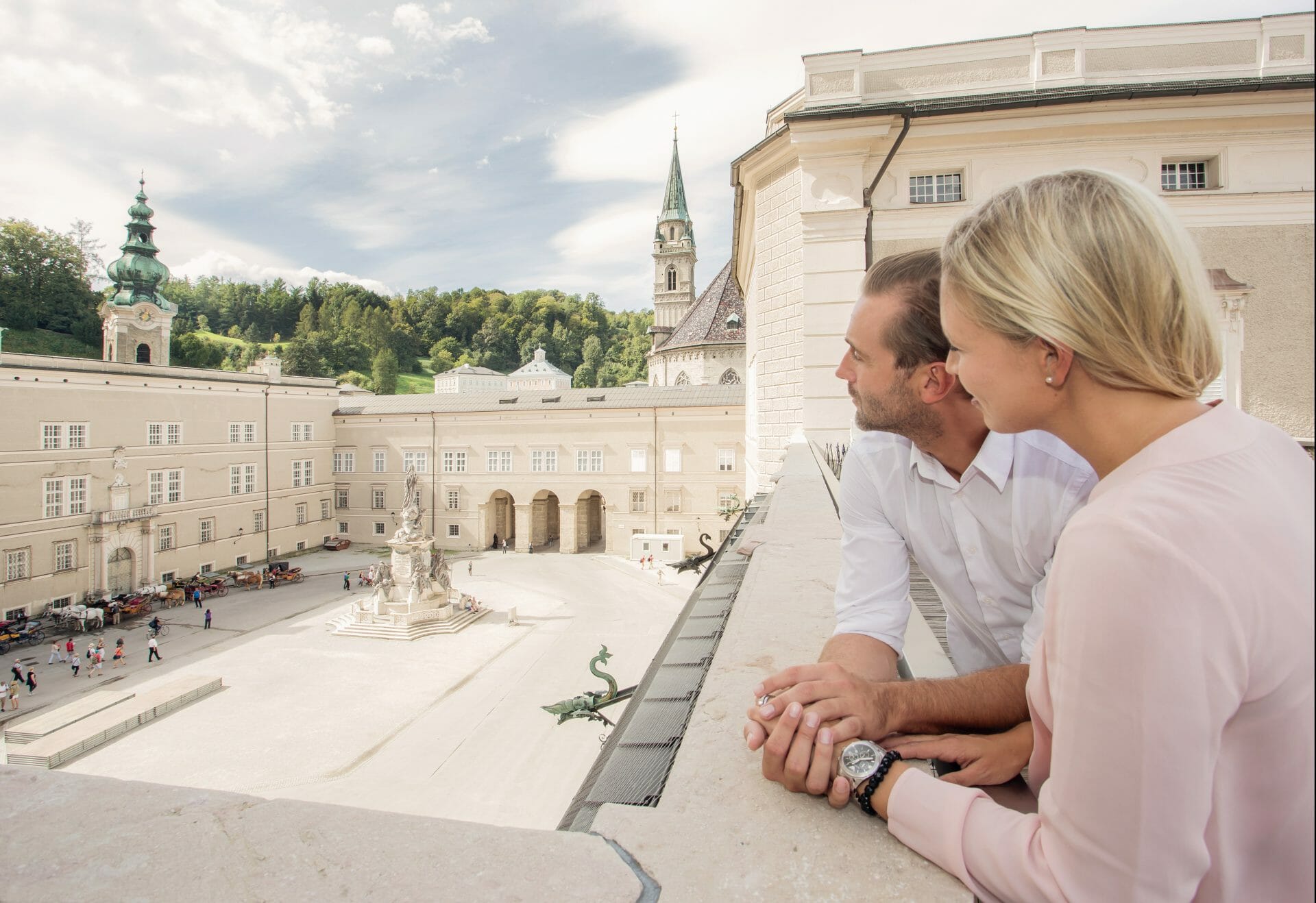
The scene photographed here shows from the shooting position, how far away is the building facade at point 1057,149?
31.1 feet

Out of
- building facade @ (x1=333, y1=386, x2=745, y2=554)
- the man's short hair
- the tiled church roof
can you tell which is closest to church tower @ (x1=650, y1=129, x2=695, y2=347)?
the tiled church roof

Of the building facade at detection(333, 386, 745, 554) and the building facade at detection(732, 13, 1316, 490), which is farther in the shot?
the building facade at detection(333, 386, 745, 554)

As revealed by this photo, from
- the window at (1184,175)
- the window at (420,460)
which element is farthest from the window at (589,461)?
the window at (1184,175)

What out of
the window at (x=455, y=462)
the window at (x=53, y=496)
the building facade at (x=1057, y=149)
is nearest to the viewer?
the building facade at (x=1057, y=149)

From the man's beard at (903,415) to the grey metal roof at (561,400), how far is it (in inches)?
1214

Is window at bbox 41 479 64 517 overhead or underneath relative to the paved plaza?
overhead

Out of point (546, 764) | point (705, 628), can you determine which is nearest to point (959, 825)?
point (705, 628)

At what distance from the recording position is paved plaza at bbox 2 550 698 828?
40.1ft

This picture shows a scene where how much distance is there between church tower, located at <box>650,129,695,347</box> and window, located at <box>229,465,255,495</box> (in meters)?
37.3

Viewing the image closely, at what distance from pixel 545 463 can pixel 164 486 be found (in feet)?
53.1

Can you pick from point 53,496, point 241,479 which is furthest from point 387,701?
point 241,479

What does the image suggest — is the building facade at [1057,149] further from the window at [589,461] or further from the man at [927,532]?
the window at [589,461]

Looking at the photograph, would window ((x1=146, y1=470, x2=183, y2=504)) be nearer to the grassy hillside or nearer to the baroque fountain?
the grassy hillside

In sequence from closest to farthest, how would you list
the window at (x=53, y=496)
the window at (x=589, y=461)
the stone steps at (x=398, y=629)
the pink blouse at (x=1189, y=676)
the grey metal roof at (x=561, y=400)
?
the pink blouse at (x=1189, y=676)
the stone steps at (x=398, y=629)
the window at (x=53, y=496)
the grey metal roof at (x=561, y=400)
the window at (x=589, y=461)
